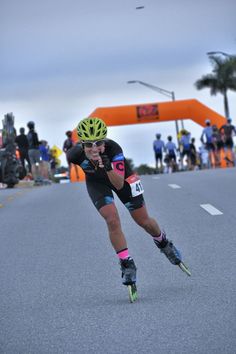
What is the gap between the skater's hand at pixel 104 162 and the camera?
8.86 m

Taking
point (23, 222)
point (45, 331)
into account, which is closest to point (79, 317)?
point (45, 331)

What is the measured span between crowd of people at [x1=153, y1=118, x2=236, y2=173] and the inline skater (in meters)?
28.7

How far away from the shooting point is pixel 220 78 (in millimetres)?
82500

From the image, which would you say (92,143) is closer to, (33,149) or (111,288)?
(111,288)

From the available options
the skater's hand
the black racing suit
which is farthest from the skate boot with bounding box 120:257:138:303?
the skater's hand

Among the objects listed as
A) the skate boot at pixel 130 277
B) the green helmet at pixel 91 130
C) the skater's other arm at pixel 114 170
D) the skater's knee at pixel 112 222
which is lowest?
the skate boot at pixel 130 277

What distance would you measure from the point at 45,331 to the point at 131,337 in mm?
802

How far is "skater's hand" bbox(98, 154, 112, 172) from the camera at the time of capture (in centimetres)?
886

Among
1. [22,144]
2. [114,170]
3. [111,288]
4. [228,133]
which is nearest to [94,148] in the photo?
[114,170]

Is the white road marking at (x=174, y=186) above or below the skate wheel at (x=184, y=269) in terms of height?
below

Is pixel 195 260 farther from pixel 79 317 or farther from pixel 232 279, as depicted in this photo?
pixel 79 317

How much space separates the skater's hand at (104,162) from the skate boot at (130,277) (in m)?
0.83

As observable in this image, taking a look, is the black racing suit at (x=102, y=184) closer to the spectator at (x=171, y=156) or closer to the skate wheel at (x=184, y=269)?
the skate wheel at (x=184, y=269)

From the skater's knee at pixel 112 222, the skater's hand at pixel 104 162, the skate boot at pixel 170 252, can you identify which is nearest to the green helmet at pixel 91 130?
the skater's hand at pixel 104 162
